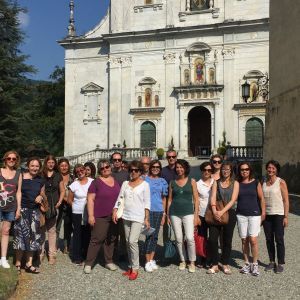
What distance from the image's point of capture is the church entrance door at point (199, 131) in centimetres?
3284

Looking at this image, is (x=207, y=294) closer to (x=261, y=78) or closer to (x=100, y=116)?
(x=261, y=78)

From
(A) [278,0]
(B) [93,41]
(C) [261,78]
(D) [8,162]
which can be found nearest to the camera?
(D) [8,162]

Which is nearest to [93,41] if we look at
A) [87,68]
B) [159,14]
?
[87,68]

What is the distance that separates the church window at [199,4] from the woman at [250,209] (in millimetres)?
27007

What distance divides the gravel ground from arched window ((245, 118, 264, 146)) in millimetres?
23451

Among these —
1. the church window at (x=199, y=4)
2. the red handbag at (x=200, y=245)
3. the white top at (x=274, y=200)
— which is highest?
the church window at (x=199, y=4)

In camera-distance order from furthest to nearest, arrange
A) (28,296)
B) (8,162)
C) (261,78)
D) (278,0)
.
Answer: (261,78) < (278,0) < (8,162) < (28,296)

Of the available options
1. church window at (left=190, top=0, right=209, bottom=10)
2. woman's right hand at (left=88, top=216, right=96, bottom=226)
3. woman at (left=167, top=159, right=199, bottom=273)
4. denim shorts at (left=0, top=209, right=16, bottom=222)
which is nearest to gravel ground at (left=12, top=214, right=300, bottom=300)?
woman at (left=167, top=159, right=199, bottom=273)

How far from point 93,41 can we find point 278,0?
18693 mm

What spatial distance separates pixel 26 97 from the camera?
23859 mm

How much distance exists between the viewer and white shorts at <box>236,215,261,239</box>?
6875 mm

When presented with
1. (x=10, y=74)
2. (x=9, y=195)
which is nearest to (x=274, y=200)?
(x=9, y=195)

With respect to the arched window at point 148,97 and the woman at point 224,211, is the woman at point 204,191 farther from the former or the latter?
the arched window at point 148,97

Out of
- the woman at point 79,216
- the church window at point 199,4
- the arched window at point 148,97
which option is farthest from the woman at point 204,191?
the church window at point 199,4
